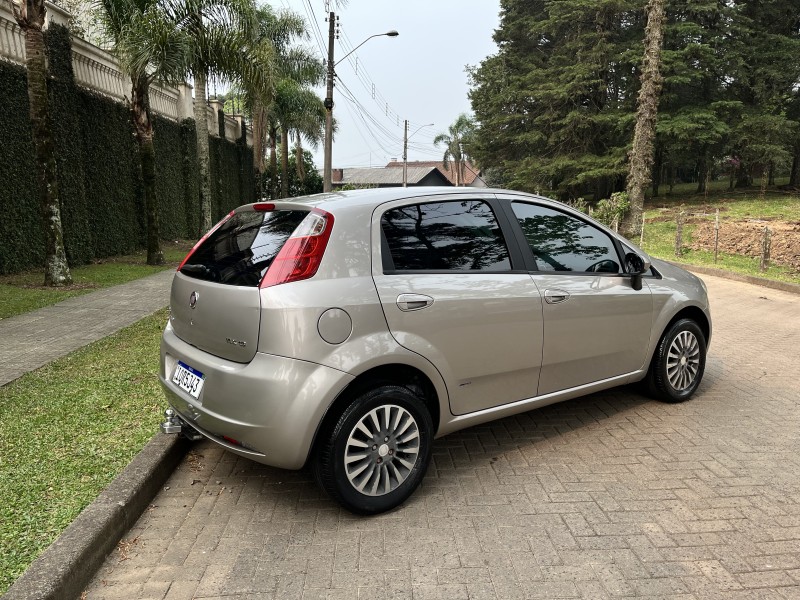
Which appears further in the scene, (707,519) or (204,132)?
(204,132)

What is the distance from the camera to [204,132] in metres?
15.5

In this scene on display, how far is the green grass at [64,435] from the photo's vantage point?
264cm

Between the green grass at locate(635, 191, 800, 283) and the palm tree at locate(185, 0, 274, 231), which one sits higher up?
the palm tree at locate(185, 0, 274, 231)

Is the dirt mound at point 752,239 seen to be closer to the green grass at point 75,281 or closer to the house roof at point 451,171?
the green grass at point 75,281

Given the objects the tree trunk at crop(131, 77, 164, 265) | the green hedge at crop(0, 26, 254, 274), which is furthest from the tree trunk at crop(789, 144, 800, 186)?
the tree trunk at crop(131, 77, 164, 265)

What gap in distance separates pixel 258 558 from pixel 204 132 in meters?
14.9

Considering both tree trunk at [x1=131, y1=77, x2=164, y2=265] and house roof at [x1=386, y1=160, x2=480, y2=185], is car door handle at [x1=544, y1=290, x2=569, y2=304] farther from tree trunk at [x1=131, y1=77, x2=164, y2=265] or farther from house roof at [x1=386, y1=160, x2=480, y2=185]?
house roof at [x1=386, y1=160, x2=480, y2=185]

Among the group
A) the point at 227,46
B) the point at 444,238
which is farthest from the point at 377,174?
the point at 444,238

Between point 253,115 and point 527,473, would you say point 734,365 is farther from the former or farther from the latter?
point 253,115

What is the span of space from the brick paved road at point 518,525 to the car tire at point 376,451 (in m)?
0.15

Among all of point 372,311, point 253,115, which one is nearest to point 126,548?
point 372,311

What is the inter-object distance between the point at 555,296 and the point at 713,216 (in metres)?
20.9

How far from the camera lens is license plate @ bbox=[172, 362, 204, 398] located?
298 cm

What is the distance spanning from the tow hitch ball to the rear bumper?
53 cm
